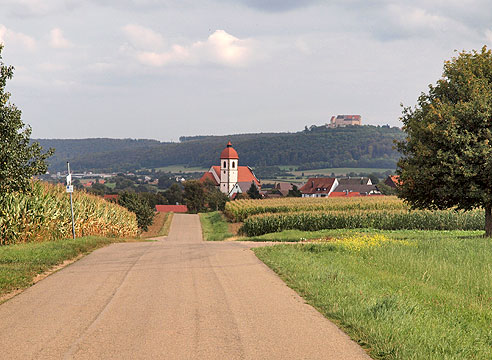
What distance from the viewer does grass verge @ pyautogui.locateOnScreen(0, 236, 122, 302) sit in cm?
1188

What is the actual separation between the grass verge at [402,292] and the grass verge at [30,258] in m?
6.11

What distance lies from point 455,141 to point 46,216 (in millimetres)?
17371

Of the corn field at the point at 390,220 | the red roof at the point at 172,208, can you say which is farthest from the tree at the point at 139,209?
the red roof at the point at 172,208

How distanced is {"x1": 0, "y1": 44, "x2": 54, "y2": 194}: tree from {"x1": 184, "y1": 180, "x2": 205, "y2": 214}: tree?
3774 inches

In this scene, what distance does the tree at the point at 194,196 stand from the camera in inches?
4441

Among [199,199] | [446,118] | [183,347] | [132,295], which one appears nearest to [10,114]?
[132,295]

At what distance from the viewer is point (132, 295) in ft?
32.8

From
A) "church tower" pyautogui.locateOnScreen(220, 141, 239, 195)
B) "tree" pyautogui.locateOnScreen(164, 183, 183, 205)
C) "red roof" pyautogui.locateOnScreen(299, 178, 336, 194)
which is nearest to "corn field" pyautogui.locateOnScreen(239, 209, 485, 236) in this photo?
"tree" pyautogui.locateOnScreen(164, 183, 183, 205)

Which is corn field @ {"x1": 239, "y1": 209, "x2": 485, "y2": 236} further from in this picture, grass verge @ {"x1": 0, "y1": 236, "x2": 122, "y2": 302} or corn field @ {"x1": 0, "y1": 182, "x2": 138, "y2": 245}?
grass verge @ {"x1": 0, "y1": 236, "x2": 122, "y2": 302}

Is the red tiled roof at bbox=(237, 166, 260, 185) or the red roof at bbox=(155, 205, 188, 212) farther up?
the red tiled roof at bbox=(237, 166, 260, 185)

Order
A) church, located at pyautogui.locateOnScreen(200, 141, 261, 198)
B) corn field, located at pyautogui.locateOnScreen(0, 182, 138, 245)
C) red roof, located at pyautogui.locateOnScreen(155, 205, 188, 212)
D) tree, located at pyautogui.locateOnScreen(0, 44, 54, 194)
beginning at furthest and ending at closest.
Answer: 1. church, located at pyautogui.locateOnScreen(200, 141, 261, 198)
2. red roof, located at pyautogui.locateOnScreen(155, 205, 188, 212)
3. corn field, located at pyautogui.locateOnScreen(0, 182, 138, 245)
4. tree, located at pyautogui.locateOnScreen(0, 44, 54, 194)

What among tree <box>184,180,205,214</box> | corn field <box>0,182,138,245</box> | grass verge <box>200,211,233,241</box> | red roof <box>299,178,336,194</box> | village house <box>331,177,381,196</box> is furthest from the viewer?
red roof <box>299,178,336,194</box>

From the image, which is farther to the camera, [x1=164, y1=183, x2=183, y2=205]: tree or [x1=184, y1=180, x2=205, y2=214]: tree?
[x1=164, y1=183, x2=183, y2=205]: tree

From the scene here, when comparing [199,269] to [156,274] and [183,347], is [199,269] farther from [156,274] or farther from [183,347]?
[183,347]
